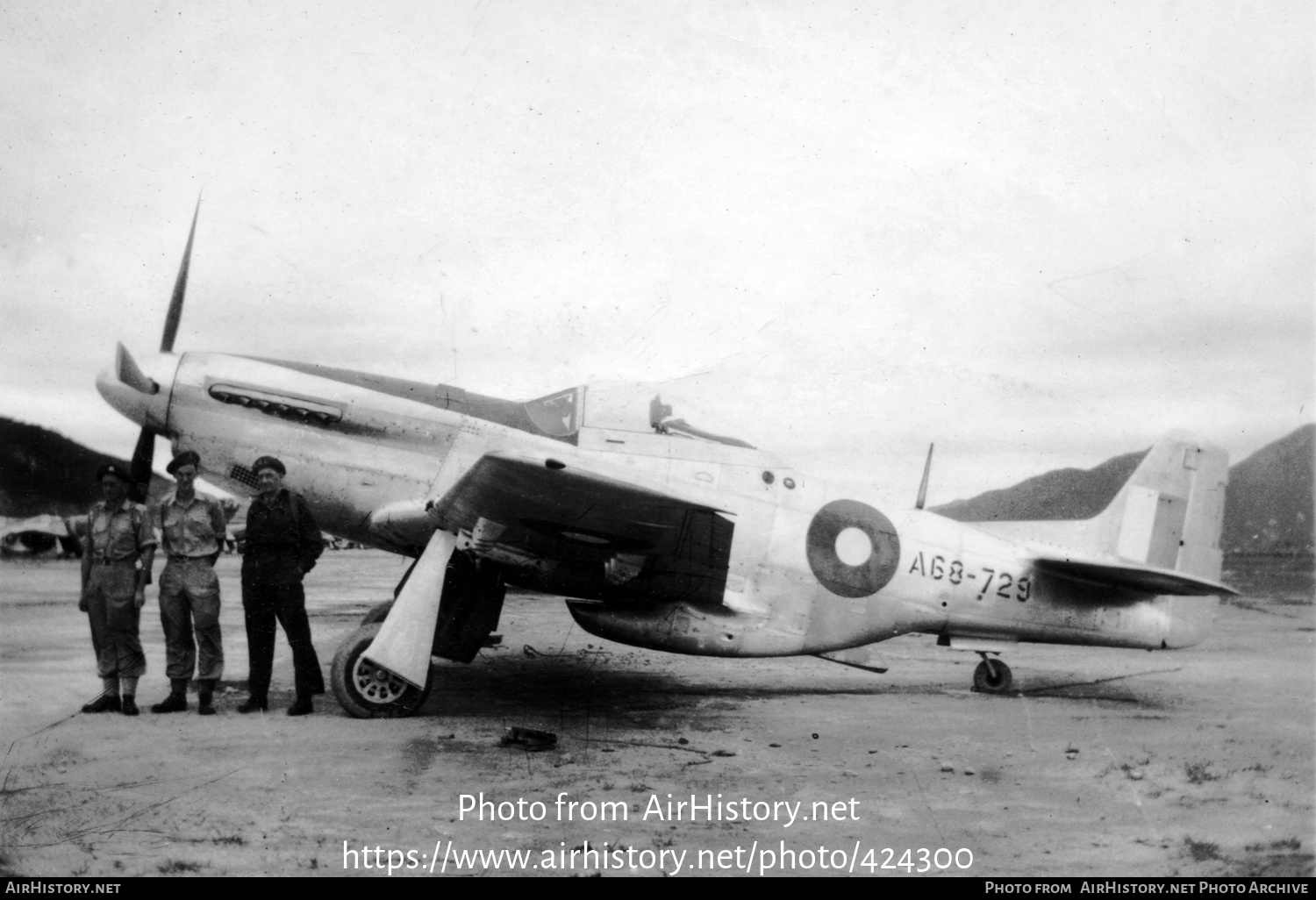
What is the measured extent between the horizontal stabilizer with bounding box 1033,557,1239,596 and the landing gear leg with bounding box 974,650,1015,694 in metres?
0.80

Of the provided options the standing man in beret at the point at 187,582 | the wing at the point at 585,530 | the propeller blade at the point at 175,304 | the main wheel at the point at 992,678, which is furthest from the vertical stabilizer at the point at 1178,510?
the propeller blade at the point at 175,304

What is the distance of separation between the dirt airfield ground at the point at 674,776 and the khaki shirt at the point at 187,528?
94 cm

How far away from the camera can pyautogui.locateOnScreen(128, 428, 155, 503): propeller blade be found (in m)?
5.38

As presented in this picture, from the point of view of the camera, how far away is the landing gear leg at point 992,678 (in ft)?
20.7

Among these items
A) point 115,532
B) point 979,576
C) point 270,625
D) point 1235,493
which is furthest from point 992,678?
point 1235,493

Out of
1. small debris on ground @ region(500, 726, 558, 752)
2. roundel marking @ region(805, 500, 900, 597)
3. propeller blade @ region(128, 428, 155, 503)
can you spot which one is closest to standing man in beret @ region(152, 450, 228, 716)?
propeller blade @ region(128, 428, 155, 503)

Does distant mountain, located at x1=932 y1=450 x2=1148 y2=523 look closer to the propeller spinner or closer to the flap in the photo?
the flap

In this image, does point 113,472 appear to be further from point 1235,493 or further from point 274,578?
point 1235,493

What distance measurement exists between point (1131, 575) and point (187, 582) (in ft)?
19.7

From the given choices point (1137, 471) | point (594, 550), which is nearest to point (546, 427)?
point (594, 550)

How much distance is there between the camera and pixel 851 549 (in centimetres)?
578

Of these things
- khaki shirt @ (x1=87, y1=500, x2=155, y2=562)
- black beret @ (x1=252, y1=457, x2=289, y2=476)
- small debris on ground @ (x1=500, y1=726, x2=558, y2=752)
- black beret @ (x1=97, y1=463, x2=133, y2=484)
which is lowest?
small debris on ground @ (x1=500, y1=726, x2=558, y2=752)

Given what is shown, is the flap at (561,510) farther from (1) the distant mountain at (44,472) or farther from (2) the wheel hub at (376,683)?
(1) the distant mountain at (44,472)

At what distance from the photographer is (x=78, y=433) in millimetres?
5324
